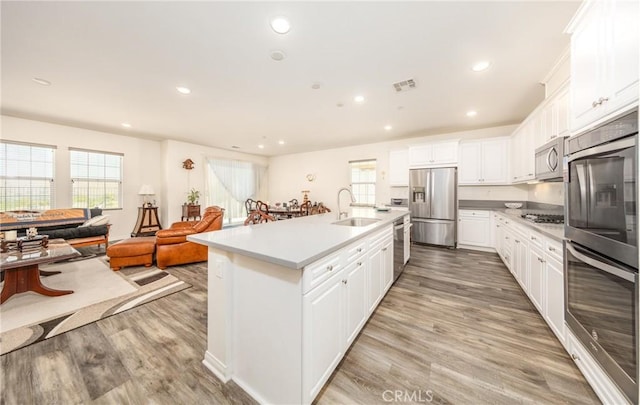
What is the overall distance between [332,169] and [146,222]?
532 cm

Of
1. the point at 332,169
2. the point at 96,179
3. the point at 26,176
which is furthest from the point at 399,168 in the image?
the point at 26,176

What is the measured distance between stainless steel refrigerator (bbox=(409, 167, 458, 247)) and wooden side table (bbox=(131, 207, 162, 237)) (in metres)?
6.40

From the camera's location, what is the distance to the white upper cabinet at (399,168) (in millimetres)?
5301

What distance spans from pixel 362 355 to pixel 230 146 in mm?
6572

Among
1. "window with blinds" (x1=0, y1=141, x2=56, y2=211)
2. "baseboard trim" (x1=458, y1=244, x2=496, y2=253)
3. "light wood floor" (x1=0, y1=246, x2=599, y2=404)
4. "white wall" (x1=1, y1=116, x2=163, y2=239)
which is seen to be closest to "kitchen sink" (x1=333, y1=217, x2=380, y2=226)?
"light wood floor" (x1=0, y1=246, x2=599, y2=404)

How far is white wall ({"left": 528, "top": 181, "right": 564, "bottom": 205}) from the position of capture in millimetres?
3111

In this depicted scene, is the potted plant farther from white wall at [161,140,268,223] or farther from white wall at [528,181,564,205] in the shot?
white wall at [528,181,564,205]

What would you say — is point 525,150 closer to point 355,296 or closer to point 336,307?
point 355,296

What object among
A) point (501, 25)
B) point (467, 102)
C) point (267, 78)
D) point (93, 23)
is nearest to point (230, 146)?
point (267, 78)

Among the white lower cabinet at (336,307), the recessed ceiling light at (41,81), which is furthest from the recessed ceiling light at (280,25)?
the recessed ceiling light at (41,81)

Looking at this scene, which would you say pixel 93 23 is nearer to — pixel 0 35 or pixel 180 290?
pixel 0 35

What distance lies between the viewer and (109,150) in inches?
207

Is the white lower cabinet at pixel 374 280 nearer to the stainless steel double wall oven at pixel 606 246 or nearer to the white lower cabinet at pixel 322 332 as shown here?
the white lower cabinet at pixel 322 332

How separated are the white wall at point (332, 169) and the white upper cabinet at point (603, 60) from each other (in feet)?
12.3
